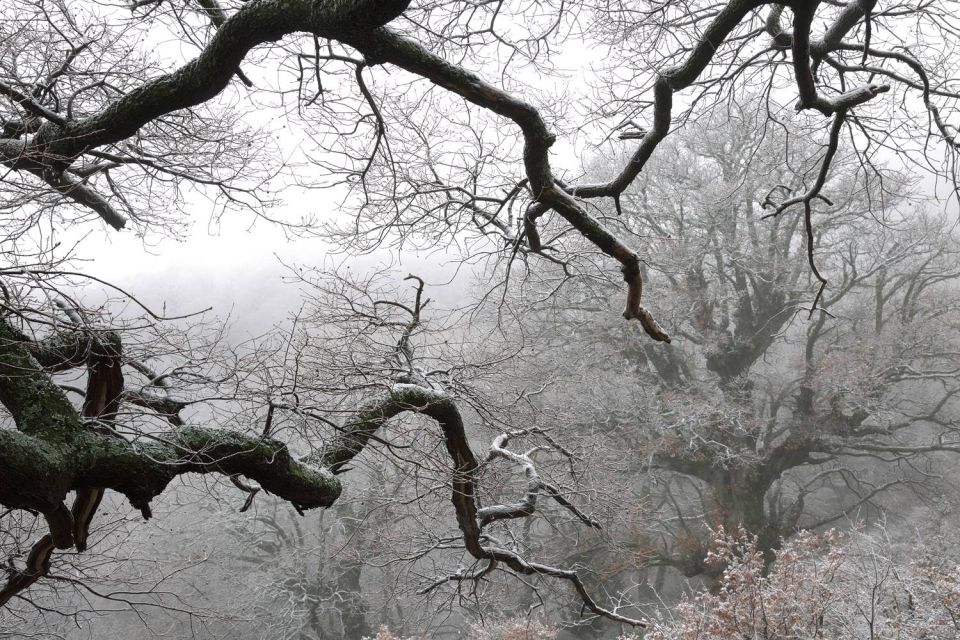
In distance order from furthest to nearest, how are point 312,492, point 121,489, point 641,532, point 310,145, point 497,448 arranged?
point 641,532
point 310,145
point 497,448
point 312,492
point 121,489

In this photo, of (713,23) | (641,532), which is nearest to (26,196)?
(713,23)

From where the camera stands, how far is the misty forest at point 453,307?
2541 millimetres

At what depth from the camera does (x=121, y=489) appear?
2369 millimetres

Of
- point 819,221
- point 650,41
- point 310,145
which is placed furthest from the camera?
point 819,221

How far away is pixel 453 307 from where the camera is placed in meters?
6.11

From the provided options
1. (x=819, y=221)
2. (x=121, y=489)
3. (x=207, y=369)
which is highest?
(x=819, y=221)

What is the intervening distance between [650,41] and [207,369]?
3130 millimetres

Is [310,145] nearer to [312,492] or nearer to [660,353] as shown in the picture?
[312,492]

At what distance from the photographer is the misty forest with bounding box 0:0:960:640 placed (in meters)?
2.54

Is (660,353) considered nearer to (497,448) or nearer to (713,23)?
(497,448)

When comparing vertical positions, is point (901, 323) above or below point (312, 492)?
above

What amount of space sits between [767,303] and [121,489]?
36.8ft

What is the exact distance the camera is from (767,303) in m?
11.4

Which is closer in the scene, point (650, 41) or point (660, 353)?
point (650, 41)
